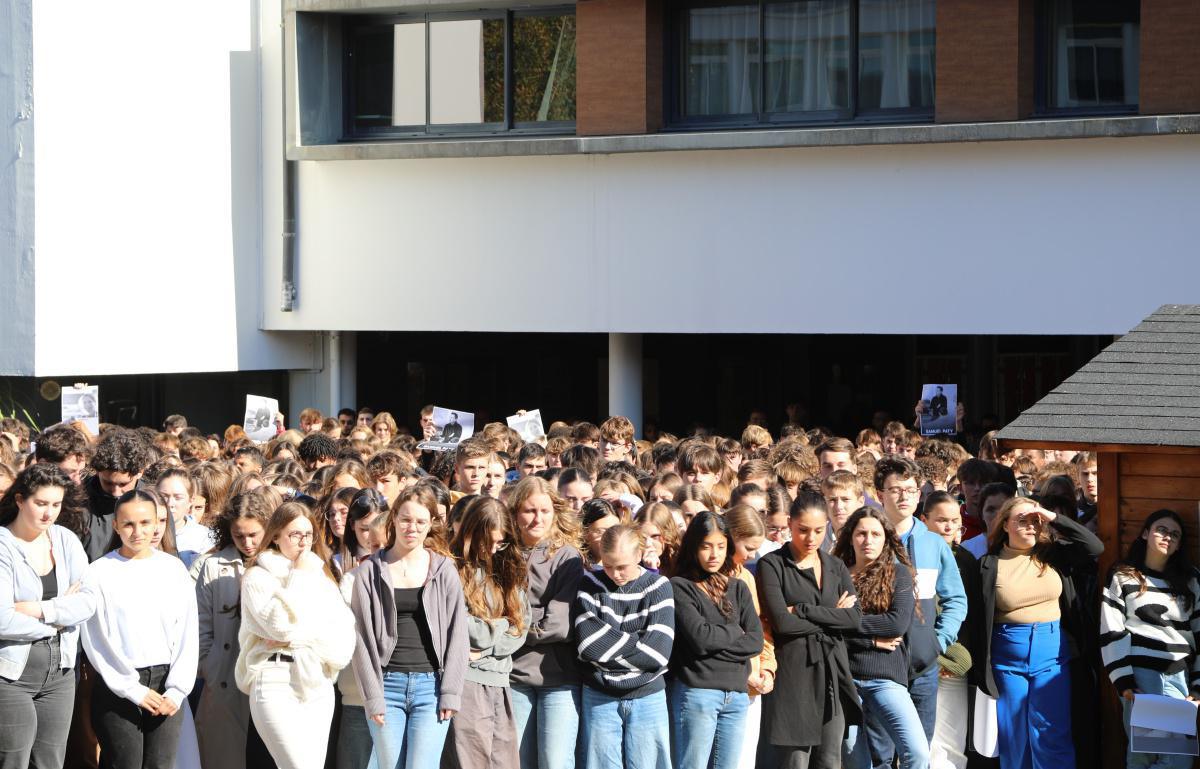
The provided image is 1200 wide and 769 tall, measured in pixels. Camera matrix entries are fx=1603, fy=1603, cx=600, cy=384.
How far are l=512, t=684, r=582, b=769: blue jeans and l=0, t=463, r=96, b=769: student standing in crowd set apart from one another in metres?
2.27

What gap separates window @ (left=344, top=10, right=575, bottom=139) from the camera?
69.1 ft

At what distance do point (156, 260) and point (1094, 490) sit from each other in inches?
534

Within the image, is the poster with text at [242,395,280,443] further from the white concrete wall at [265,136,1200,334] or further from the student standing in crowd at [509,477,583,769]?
the student standing in crowd at [509,477,583,769]

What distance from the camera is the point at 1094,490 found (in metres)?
10.7

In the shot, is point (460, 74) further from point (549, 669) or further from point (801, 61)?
point (549, 669)

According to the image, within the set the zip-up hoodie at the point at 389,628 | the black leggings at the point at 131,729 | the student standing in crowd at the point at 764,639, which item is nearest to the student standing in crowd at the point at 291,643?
the zip-up hoodie at the point at 389,628

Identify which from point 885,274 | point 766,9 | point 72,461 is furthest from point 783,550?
point 766,9

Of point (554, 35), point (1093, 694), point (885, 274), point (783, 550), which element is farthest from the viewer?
point (554, 35)

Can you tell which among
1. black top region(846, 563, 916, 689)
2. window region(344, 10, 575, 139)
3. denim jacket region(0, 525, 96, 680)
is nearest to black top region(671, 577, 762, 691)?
black top region(846, 563, 916, 689)

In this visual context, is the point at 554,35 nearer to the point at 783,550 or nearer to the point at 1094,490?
the point at 1094,490

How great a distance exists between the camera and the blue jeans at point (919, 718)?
8805 millimetres

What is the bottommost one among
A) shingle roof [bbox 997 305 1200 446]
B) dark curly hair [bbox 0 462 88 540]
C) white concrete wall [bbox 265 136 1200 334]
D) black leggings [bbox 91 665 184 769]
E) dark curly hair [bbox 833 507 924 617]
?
black leggings [bbox 91 665 184 769]

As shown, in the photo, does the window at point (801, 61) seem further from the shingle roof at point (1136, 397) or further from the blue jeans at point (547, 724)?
the blue jeans at point (547, 724)

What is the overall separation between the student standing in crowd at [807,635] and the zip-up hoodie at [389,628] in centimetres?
168
